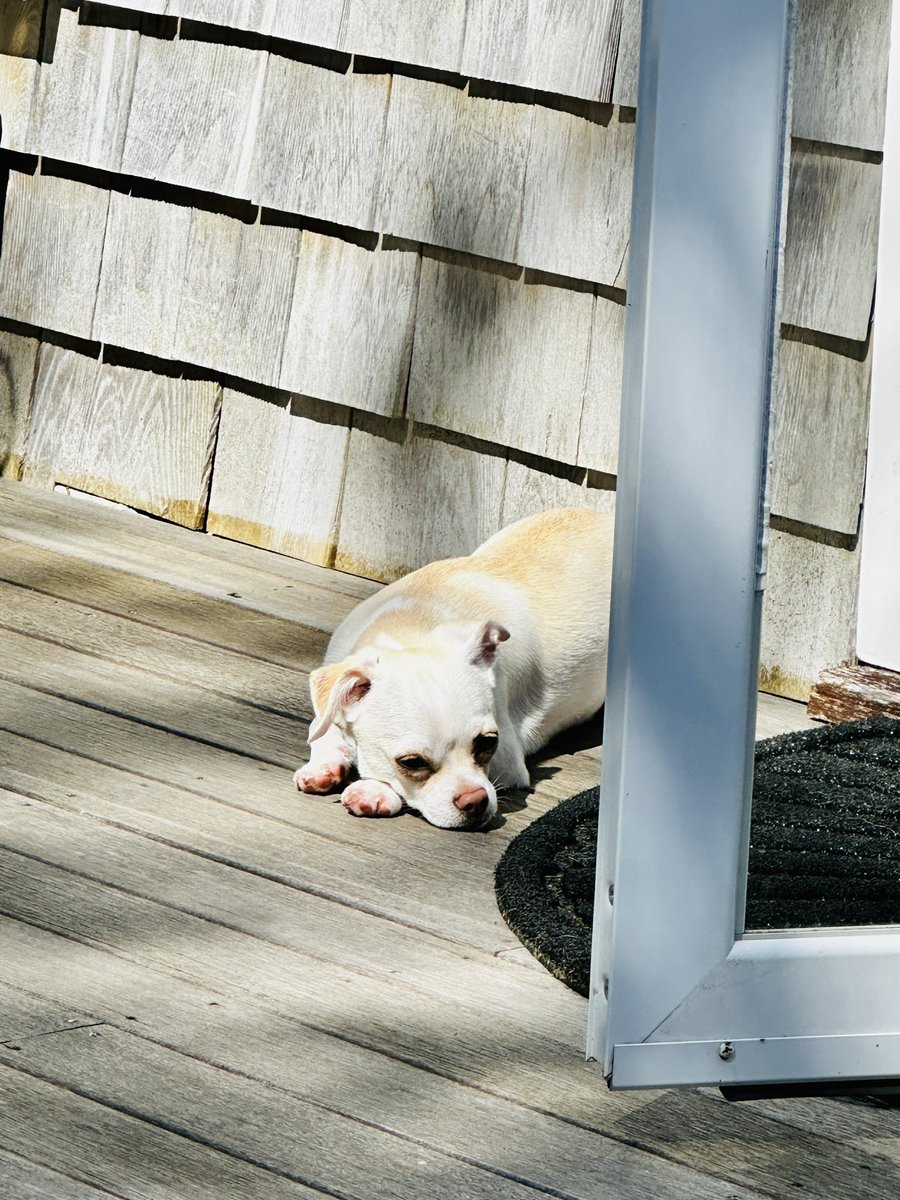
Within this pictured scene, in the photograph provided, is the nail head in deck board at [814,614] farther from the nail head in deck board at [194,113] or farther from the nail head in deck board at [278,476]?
the nail head in deck board at [194,113]

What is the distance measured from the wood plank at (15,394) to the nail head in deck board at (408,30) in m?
1.31

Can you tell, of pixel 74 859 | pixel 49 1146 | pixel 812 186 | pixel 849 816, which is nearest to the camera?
pixel 49 1146

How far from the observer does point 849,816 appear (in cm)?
269

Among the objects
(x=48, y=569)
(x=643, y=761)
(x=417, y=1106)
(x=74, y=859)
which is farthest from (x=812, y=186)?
(x=48, y=569)

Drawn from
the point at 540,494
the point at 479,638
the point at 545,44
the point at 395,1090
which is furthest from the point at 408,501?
the point at 395,1090

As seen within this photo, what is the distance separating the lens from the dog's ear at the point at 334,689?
2.71 metres

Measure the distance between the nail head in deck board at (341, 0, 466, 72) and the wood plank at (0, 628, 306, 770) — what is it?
4.96 feet

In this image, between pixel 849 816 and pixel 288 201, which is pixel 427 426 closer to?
pixel 288 201

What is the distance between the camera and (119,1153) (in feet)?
5.52

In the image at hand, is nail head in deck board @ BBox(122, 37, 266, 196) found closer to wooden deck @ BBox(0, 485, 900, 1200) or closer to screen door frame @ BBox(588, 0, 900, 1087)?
wooden deck @ BBox(0, 485, 900, 1200)

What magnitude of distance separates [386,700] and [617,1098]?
99 cm

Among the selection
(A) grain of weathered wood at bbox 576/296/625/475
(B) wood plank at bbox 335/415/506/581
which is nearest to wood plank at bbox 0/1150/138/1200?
(A) grain of weathered wood at bbox 576/296/625/475

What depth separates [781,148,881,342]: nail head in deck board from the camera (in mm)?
1986

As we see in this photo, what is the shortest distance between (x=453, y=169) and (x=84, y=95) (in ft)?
3.80
